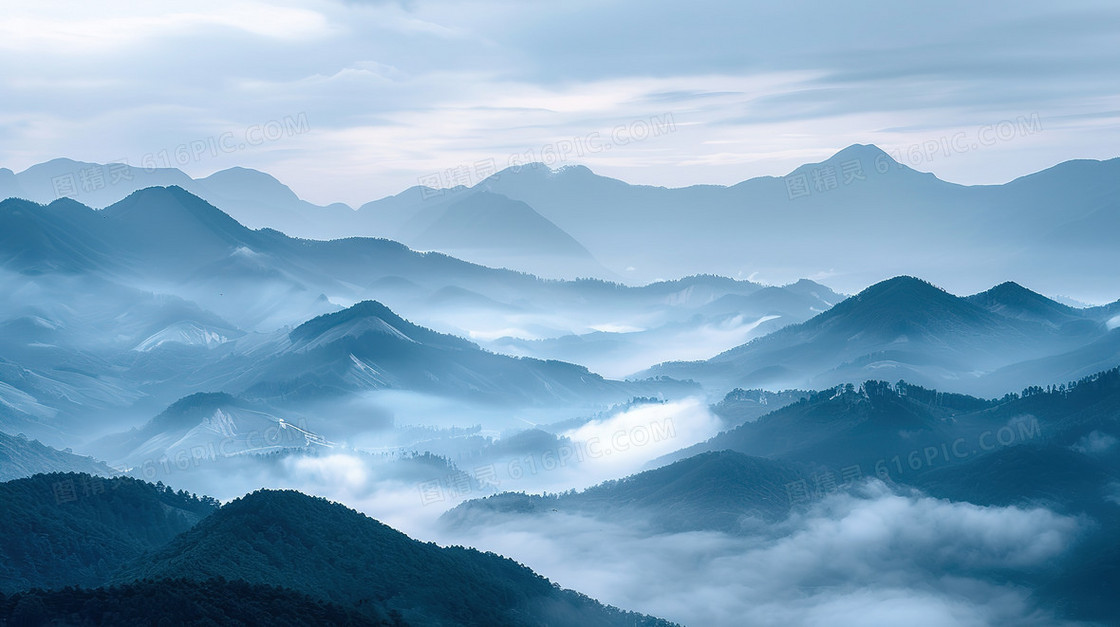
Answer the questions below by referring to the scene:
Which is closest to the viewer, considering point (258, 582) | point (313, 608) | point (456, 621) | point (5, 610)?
point (5, 610)

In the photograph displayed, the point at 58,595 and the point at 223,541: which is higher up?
the point at 223,541

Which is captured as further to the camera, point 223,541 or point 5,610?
point 223,541

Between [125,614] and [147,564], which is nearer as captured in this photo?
[125,614]

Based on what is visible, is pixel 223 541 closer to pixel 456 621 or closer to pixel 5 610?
pixel 456 621

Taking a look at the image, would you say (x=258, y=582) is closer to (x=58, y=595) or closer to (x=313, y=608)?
(x=313, y=608)

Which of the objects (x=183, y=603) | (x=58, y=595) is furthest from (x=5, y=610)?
(x=183, y=603)

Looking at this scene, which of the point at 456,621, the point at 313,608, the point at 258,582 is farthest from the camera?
the point at 456,621

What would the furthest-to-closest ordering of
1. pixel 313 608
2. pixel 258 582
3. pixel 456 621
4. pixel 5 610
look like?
pixel 456 621 → pixel 258 582 → pixel 313 608 → pixel 5 610

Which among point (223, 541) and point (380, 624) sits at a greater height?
point (223, 541)

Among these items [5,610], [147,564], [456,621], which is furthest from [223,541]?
[5,610]
